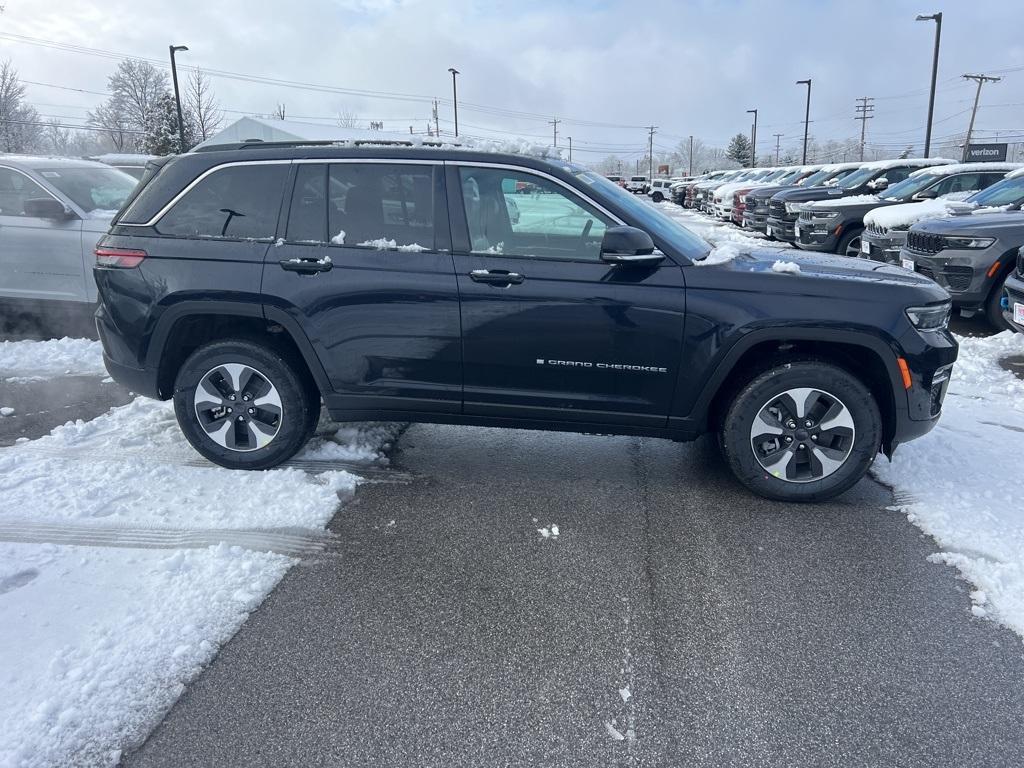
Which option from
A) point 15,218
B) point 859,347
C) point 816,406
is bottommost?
point 816,406

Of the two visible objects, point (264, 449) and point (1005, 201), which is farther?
point (1005, 201)

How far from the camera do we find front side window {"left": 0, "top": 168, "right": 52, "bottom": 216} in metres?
7.54

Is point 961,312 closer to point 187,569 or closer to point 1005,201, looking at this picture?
point 1005,201

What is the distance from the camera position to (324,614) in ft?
10.0

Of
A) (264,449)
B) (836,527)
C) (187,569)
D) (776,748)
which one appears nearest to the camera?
(776,748)

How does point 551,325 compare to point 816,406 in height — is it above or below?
above

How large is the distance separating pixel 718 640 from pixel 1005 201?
896 centimetres

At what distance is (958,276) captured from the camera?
8016 mm

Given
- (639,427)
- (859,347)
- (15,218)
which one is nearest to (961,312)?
(859,347)

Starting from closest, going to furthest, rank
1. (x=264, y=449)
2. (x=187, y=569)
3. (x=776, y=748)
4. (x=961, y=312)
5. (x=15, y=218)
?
1. (x=776, y=748)
2. (x=187, y=569)
3. (x=264, y=449)
4. (x=15, y=218)
5. (x=961, y=312)

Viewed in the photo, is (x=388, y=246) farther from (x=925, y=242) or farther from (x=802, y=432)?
(x=925, y=242)

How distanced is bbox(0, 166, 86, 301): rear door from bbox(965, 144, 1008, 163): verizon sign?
3918 cm

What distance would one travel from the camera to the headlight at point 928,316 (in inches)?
152

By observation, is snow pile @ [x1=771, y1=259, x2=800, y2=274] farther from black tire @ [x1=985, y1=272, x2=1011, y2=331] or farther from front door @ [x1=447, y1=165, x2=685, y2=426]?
black tire @ [x1=985, y1=272, x2=1011, y2=331]
